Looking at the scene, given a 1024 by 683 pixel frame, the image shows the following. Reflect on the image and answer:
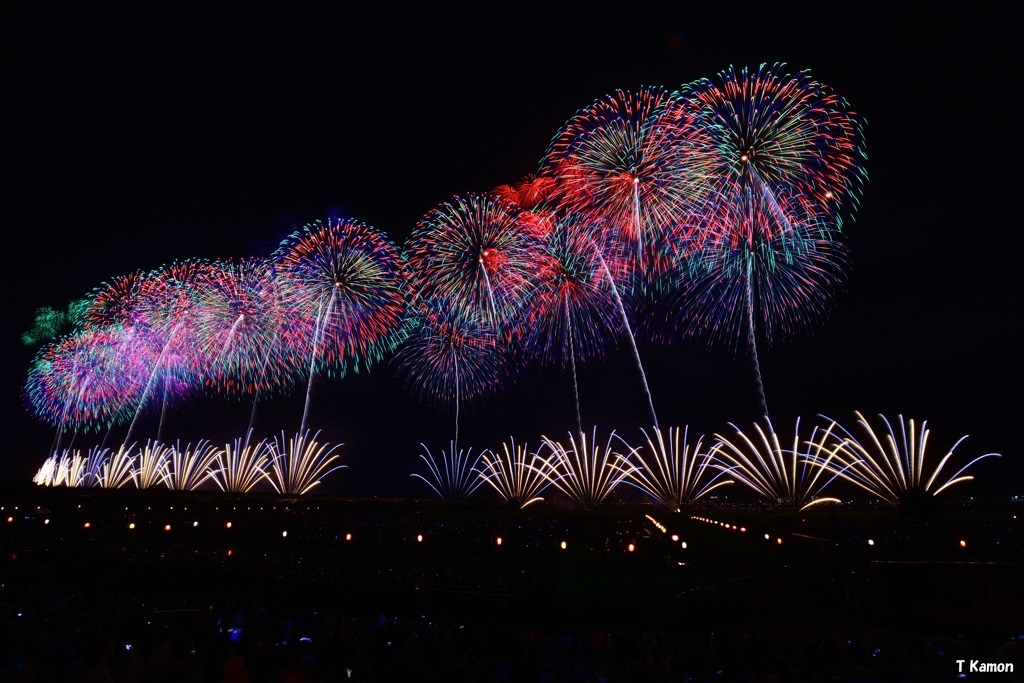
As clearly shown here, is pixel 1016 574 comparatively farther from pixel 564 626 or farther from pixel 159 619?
pixel 159 619

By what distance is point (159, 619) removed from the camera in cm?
1741

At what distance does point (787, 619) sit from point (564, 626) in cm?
795

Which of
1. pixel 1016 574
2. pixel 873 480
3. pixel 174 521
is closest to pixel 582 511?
pixel 873 480

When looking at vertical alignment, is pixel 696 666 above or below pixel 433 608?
above

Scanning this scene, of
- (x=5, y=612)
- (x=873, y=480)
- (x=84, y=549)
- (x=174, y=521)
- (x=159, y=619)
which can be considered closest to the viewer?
(x=5, y=612)

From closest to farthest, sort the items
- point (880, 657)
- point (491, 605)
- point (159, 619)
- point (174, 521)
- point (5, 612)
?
point (880, 657) < point (5, 612) < point (159, 619) < point (491, 605) < point (174, 521)

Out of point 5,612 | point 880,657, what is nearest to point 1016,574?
point 880,657

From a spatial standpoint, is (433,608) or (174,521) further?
(174,521)

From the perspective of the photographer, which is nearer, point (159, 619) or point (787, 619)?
point (159, 619)

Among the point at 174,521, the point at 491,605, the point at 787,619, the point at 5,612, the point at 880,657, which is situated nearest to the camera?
the point at 880,657

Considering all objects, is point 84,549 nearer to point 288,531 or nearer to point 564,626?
point 288,531

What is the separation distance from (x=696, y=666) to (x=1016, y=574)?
17.0m

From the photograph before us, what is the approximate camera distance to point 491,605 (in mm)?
22484

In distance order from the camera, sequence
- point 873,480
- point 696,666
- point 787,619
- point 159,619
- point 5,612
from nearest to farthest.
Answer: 1. point 696,666
2. point 5,612
3. point 159,619
4. point 787,619
5. point 873,480
